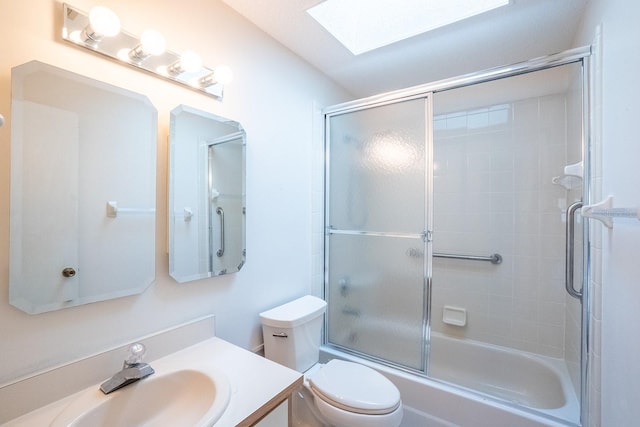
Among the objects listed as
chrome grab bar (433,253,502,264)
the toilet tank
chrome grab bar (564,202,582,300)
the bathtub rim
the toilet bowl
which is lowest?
the bathtub rim

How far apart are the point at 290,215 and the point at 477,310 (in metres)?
1.79

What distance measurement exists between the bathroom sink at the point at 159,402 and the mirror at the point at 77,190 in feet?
1.04

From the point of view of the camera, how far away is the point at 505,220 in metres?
2.22

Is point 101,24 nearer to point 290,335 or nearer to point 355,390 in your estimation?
point 290,335

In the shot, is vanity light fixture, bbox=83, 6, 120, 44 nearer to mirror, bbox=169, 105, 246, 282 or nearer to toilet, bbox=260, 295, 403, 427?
mirror, bbox=169, 105, 246, 282

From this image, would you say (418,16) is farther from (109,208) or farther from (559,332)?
(559,332)

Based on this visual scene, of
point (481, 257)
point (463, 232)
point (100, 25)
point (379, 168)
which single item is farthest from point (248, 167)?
point (481, 257)

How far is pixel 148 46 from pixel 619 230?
5.98 feet

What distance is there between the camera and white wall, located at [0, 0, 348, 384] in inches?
32.9

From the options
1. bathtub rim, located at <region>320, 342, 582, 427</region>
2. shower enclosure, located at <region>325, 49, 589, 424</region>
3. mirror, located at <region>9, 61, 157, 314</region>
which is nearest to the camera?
mirror, located at <region>9, 61, 157, 314</region>

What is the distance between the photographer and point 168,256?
117 cm

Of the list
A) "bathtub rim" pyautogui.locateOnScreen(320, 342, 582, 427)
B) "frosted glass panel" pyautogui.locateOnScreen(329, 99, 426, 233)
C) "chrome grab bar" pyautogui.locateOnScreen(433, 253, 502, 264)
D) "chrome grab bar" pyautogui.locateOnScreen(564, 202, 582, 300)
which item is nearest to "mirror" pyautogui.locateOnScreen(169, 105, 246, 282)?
"frosted glass panel" pyautogui.locateOnScreen(329, 99, 426, 233)

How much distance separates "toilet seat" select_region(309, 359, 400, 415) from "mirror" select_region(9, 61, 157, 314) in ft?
3.19

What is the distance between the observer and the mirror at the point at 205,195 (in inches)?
47.1
